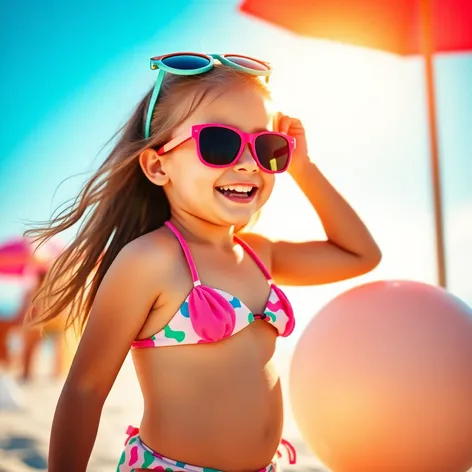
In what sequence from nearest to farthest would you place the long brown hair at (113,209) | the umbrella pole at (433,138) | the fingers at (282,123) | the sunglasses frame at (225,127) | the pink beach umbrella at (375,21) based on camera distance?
the sunglasses frame at (225,127) → the long brown hair at (113,209) → the fingers at (282,123) → the umbrella pole at (433,138) → the pink beach umbrella at (375,21)

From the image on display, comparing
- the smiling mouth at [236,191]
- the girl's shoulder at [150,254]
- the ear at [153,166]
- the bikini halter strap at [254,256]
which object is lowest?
the bikini halter strap at [254,256]

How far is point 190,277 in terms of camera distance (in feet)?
6.68

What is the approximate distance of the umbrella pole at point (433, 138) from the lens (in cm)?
358

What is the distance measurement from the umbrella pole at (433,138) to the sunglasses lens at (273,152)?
1679 mm

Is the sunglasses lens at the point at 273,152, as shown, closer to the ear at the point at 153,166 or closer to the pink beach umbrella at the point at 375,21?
the ear at the point at 153,166

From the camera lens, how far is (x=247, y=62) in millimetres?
2277

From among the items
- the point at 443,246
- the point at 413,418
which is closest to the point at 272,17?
the point at 443,246

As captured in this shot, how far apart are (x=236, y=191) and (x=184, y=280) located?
34 cm

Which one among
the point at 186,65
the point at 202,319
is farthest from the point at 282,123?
the point at 202,319

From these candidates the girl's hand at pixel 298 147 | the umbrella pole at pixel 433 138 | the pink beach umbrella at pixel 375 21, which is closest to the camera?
the girl's hand at pixel 298 147

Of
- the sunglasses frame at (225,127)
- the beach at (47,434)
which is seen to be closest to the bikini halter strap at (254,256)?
the sunglasses frame at (225,127)

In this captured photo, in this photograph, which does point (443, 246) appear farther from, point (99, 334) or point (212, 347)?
point (99, 334)

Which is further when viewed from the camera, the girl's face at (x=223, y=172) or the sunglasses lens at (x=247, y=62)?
the sunglasses lens at (x=247, y=62)

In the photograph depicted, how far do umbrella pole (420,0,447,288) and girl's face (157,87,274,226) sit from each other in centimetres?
174
